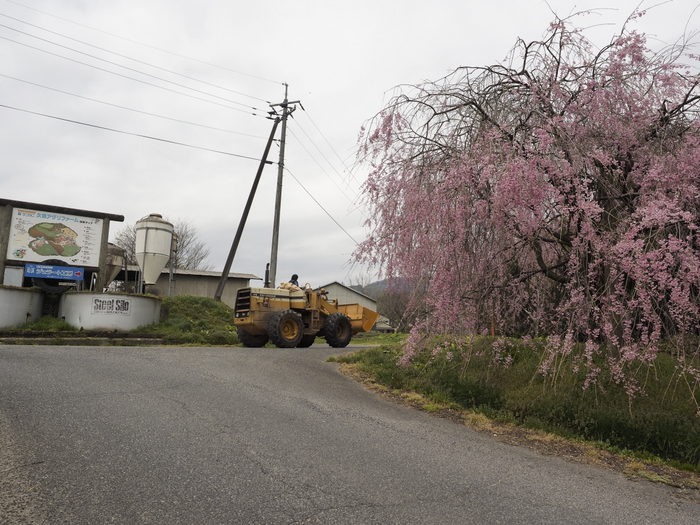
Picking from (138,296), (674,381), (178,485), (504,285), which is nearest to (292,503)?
(178,485)

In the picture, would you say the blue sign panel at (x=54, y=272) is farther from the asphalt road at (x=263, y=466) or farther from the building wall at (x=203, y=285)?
the building wall at (x=203, y=285)

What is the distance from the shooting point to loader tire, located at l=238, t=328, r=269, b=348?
15.6 metres

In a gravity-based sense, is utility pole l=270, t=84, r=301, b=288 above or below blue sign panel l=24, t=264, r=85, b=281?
above

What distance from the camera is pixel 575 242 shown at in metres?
6.15

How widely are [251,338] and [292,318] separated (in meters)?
1.75

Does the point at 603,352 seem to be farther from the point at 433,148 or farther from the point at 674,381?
the point at 433,148

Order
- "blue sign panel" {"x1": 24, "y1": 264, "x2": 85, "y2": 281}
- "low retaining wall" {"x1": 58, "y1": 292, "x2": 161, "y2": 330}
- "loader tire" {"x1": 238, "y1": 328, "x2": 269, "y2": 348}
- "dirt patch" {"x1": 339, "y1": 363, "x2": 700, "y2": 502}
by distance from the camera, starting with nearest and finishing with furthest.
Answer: "dirt patch" {"x1": 339, "y1": 363, "x2": 700, "y2": 502}
"loader tire" {"x1": 238, "y1": 328, "x2": 269, "y2": 348}
"low retaining wall" {"x1": 58, "y1": 292, "x2": 161, "y2": 330}
"blue sign panel" {"x1": 24, "y1": 264, "x2": 85, "y2": 281}

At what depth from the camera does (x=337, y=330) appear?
53.0 ft

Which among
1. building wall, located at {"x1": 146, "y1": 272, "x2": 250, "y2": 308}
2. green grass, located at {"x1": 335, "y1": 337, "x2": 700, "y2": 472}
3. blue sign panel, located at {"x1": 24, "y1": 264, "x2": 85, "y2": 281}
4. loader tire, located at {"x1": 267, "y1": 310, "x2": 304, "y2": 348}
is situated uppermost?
building wall, located at {"x1": 146, "y1": 272, "x2": 250, "y2": 308}

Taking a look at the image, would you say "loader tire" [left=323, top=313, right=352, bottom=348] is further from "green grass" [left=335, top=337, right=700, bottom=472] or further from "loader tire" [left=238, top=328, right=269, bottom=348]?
"green grass" [left=335, top=337, right=700, bottom=472]

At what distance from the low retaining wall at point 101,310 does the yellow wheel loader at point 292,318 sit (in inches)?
170

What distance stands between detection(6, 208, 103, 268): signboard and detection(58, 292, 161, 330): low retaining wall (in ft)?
5.51

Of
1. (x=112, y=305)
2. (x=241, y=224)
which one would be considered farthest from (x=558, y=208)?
(x=241, y=224)

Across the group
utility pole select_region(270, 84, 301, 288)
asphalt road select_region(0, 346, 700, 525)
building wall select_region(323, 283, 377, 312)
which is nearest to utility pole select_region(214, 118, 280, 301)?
utility pole select_region(270, 84, 301, 288)
